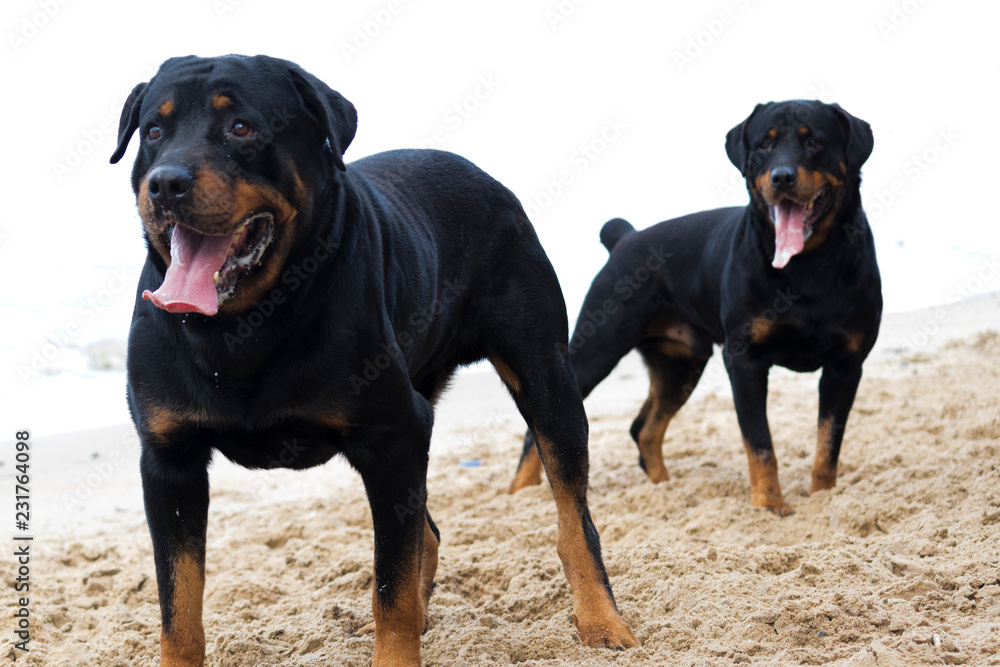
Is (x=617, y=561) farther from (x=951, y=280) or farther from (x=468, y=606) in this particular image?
(x=951, y=280)

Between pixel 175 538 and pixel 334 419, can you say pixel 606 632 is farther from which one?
pixel 175 538

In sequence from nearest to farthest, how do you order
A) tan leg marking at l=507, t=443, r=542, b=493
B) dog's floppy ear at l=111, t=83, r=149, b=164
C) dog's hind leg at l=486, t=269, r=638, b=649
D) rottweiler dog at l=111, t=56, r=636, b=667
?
1. rottweiler dog at l=111, t=56, r=636, b=667
2. dog's floppy ear at l=111, t=83, r=149, b=164
3. dog's hind leg at l=486, t=269, r=638, b=649
4. tan leg marking at l=507, t=443, r=542, b=493

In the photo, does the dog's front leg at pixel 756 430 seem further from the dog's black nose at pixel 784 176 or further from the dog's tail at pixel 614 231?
the dog's tail at pixel 614 231

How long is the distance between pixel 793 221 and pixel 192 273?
3.23 metres

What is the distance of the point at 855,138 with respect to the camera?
15.4 ft

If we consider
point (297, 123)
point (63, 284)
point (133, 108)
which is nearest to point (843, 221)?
point (297, 123)

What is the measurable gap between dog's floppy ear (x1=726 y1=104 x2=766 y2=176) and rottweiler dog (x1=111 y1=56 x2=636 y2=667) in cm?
285

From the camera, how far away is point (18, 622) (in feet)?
10.8

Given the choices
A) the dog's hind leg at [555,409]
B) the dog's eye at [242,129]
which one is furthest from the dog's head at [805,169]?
the dog's eye at [242,129]

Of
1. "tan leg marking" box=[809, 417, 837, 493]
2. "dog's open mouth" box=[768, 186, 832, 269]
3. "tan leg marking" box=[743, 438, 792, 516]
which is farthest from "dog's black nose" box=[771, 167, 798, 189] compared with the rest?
"tan leg marking" box=[743, 438, 792, 516]

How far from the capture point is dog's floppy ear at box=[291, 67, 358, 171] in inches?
98.4

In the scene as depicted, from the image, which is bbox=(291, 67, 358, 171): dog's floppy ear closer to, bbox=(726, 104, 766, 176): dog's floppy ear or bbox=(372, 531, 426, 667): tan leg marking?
bbox=(372, 531, 426, 667): tan leg marking

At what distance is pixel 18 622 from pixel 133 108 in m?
1.88

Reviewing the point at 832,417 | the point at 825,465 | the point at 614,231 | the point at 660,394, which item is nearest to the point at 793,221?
the point at 832,417
